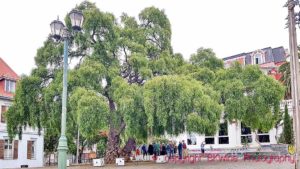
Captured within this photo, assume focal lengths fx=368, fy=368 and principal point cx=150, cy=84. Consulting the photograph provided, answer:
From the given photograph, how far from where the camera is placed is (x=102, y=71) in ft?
69.1

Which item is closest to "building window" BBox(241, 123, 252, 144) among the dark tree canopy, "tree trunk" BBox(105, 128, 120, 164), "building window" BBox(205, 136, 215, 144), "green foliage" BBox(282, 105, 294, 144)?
"building window" BBox(205, 136, 215, 144)

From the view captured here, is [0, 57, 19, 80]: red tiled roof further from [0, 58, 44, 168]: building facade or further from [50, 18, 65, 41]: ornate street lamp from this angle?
[50, 18, 65, 41]: ornate street lamp

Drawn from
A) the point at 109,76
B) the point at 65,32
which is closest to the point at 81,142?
the point at 109,76

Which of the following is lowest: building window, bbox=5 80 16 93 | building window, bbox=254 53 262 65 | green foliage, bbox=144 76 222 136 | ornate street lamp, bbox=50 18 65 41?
green foliage, bbox=144 76 222 136

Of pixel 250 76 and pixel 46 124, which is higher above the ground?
pixel 250 76

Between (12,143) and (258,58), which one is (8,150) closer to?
(12,143)

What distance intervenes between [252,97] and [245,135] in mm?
11866

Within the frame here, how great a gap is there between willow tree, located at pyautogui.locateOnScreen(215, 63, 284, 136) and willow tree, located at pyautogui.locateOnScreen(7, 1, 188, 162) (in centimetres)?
408

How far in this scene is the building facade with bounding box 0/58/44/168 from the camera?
3303 centimetres

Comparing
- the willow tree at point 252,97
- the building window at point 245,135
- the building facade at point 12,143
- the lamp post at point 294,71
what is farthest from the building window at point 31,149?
the lamp post at point 294,71

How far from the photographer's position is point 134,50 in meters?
22.6

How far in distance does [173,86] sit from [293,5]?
837 centimetres

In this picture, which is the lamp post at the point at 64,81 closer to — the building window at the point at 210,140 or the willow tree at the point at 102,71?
the willow tree at the point at 102,71

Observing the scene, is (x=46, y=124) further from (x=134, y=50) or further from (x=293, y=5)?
(x=293, y=5)
